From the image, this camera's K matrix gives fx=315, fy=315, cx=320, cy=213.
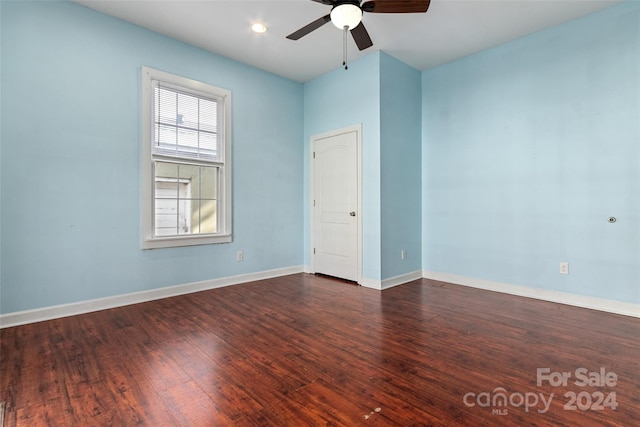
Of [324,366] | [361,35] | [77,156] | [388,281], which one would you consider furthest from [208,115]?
[324,366]

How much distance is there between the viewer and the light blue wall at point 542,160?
304 centimetres

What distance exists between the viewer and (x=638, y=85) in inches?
117

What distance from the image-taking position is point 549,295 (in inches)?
136

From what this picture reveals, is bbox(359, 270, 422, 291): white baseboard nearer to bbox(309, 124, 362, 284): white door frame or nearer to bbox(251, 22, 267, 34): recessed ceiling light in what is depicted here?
bbox(309, 124, 362, 284): white door frame

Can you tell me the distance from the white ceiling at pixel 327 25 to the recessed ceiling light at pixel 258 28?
2.2 inches

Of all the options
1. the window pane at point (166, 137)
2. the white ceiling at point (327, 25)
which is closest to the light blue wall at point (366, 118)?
the white ceiling at point (327, 25)

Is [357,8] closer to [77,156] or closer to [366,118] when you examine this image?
[366,118]

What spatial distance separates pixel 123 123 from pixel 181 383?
2715 millimetres

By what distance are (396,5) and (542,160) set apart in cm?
239

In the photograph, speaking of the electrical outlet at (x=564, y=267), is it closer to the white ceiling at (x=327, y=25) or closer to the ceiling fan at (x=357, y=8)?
the white ceiling at (x=327, y=25)

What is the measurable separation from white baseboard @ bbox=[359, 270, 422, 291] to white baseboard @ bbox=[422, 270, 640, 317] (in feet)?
1.18

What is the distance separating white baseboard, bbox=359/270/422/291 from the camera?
395 cm

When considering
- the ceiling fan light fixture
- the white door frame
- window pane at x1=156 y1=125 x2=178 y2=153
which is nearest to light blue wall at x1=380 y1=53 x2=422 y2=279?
the white door frame

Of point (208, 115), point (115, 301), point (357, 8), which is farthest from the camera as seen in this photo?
point (208, 115)
